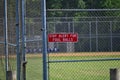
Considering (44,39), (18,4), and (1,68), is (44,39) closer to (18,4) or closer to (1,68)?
(18,4)

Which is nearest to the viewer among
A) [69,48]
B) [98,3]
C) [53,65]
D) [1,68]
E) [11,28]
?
[11,28]

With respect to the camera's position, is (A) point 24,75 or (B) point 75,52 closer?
(A) point 24,75

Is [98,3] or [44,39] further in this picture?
[98,3]

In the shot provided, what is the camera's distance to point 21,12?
1018cm

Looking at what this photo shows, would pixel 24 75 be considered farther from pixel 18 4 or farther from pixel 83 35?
pixel 83 35

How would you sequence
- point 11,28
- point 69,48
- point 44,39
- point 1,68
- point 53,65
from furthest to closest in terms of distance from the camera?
point 69,48, point 53,65, point 1,68, point 11,28, point 44,39

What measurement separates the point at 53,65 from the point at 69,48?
8.38 meters

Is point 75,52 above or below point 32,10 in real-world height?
below

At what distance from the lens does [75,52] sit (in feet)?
101

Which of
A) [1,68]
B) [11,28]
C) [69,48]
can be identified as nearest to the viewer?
[11,28]

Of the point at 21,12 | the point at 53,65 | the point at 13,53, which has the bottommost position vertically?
the point at 53,65

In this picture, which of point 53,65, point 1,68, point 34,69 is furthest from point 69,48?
point 34,69

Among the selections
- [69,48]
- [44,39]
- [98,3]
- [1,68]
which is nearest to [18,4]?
[44,39]

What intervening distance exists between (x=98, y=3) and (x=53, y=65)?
2635cm
